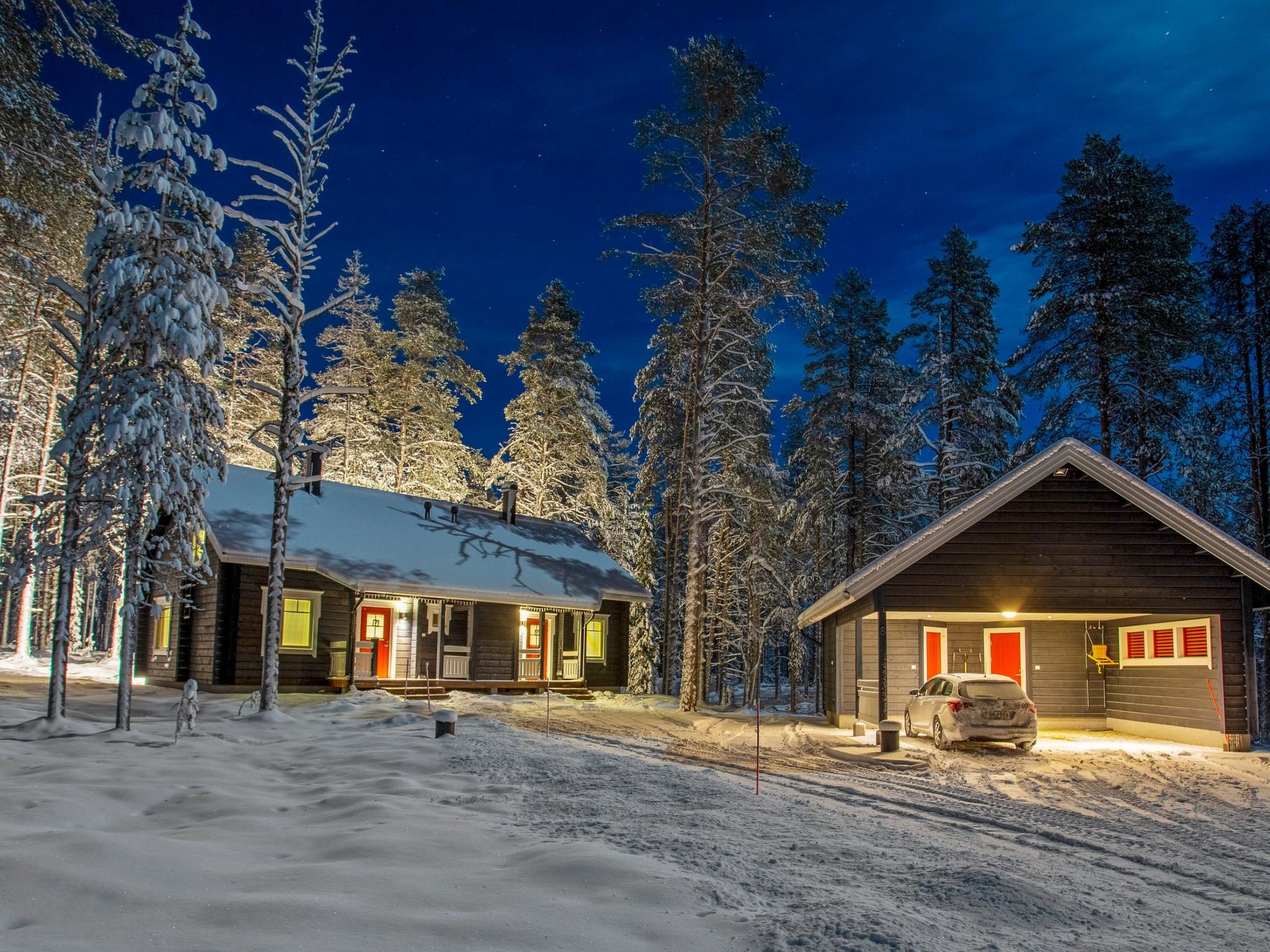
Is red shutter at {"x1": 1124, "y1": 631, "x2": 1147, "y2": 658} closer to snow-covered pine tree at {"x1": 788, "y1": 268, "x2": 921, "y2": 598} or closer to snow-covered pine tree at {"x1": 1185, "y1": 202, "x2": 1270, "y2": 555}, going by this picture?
snow-covered pine tree at {"x1": 1185, "y1": 202, "x2": 1270, "y2": 555}

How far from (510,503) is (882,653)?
1723cm

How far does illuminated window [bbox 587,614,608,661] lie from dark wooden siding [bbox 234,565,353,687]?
8612mm

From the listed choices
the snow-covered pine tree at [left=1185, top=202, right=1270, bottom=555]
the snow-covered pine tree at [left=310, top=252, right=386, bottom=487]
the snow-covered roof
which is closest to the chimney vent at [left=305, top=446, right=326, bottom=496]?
the snow-covered roof

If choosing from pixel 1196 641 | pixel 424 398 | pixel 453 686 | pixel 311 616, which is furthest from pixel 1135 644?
pixel 424 398

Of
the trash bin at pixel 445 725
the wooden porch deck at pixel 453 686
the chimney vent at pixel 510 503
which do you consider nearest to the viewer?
the trash bin at pixel 445 725

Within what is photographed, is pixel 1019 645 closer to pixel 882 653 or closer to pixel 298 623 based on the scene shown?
pixel 882 653

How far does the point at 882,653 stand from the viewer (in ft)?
65.0

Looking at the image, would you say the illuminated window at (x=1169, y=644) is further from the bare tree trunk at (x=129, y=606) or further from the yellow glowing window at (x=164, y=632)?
the yellow glowing window at (x=164, y=632)

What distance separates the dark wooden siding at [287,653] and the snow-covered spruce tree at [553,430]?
11942mm

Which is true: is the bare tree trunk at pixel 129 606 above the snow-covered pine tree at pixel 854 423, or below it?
below

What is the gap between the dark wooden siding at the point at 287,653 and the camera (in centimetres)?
2388

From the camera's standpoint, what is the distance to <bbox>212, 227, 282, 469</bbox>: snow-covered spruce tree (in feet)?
119

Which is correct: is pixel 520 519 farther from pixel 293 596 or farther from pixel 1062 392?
pixel 1062 392

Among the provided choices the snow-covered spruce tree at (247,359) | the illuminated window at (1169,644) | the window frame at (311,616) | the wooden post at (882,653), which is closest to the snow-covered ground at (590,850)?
the wooden post at (882,653)
